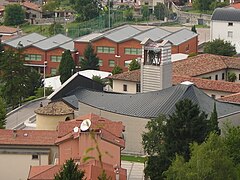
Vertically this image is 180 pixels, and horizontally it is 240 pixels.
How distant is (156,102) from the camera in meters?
26.9

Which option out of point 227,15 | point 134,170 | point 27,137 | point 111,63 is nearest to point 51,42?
point 111,63

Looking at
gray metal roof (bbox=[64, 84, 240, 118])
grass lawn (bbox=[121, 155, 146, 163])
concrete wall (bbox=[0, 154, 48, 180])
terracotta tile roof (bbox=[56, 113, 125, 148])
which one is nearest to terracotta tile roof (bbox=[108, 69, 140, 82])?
gray metal roof (bbox=[64, 84, 240, 118])

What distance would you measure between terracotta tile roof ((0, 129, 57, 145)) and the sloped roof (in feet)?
75.9

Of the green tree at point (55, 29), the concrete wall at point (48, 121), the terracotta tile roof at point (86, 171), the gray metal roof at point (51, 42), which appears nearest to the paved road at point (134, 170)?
the terracotta tile roof at point (86, 171)

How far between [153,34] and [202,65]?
12183mm

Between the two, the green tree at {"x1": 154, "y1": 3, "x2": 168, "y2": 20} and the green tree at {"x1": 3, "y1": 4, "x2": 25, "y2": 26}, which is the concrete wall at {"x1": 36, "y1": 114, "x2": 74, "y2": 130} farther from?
the green tree at {"x1": 154, "y1": 3, "x2": 168, "y2": 20}

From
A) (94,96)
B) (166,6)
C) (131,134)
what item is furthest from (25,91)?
(166,6)

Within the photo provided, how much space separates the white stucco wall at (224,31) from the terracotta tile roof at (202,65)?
33.4 ft

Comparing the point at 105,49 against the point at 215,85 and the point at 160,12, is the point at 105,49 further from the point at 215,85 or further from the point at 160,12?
the point at 160,12

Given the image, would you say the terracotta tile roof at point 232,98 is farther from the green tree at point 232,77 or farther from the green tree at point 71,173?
the green tree at point 71,173

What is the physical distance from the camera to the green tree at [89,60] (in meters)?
44.7

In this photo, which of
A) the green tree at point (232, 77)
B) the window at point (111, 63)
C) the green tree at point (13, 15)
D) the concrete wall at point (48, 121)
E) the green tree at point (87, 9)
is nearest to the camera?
the concrete wall at point (48, 121)

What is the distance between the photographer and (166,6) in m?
73.2

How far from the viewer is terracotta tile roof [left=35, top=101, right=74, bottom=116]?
2745 centimetres
